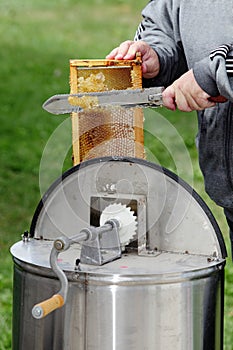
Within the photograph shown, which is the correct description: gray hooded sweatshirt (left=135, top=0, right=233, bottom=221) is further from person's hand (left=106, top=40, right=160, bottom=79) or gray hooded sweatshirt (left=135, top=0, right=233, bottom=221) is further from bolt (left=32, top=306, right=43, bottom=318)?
bolt (left=32, top=306, right=43, bottom=318)

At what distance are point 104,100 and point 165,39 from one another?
0.58m

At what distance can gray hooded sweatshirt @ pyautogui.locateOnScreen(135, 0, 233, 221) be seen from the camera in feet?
8.71

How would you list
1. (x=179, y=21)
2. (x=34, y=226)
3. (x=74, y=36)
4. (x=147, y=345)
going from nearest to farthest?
1. (x=147, y=345)
2. (x=34, y=226)
3. (x=179, y=21)
4. (x=74, y=36)

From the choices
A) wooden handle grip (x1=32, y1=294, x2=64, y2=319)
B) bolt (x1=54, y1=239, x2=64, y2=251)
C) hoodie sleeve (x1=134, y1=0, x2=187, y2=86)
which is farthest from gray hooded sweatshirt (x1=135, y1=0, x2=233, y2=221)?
wooden handle grip (x1=32, y1=294, x2=64, y2=319)

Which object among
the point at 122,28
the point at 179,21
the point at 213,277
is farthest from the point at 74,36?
the point at 213,277

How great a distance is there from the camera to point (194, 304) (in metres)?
2.30

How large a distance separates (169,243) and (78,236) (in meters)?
0.31

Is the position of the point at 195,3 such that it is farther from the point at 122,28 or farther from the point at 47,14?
the point at 47,14

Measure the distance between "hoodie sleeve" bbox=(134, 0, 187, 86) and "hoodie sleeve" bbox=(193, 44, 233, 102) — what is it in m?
0.47

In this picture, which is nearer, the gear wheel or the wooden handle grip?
the wooden handle grip

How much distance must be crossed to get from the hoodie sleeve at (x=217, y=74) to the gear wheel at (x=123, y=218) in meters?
0.43

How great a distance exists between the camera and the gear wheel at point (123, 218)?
94.0 inches

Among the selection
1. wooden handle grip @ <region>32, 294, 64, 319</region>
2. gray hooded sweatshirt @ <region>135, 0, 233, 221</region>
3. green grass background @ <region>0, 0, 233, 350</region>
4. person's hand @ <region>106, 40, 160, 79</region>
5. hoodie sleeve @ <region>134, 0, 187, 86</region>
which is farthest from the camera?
hoodie sleeve @ <region>134, 0, 187, 86</region>

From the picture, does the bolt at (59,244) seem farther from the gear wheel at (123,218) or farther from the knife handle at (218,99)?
the knife handle at (218,99)
